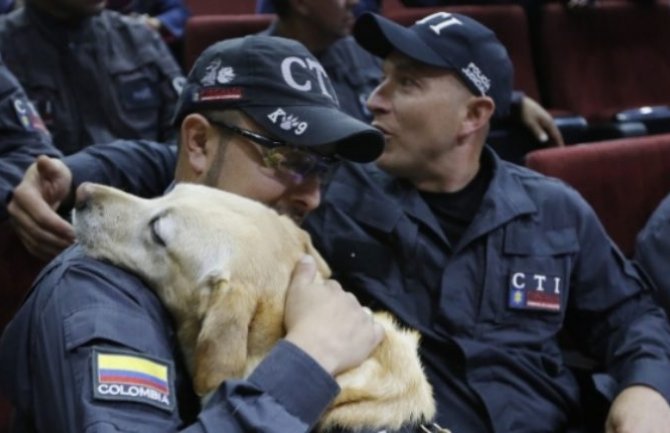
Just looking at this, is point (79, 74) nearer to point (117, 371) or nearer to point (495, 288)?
point (495, 288)

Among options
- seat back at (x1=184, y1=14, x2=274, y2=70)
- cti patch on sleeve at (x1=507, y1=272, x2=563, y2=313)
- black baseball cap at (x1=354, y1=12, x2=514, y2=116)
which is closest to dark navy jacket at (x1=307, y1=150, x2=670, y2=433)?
cti patch on sleeve at (x1=507, y1=272, x2=563, y2=313)

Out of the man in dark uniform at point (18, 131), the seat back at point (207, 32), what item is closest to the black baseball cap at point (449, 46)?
the man in dark uniform at point (18, 131)

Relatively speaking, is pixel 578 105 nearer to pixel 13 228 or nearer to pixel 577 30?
pixel 577 30

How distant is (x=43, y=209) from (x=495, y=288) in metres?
0.88

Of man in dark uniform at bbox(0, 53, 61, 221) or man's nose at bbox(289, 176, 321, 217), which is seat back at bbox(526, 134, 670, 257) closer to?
man's nose at bbox(289, 176, 321, 217)

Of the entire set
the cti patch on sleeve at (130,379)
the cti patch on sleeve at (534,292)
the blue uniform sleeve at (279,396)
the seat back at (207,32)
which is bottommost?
the seat back at (207,32)

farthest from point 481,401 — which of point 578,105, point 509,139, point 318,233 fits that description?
point 578,105

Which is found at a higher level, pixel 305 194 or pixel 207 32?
pixel 305 194

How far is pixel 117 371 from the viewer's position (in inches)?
52.5

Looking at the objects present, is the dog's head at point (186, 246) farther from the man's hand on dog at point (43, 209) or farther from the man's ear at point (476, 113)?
the man's ear at point (476, 113)

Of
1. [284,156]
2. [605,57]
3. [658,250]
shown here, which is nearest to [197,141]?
[284,156]

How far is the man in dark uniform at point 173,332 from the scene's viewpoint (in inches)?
52.9

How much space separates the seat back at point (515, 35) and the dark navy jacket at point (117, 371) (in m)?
2.88

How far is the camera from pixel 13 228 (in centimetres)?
206
